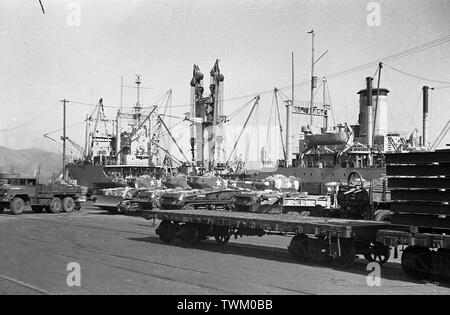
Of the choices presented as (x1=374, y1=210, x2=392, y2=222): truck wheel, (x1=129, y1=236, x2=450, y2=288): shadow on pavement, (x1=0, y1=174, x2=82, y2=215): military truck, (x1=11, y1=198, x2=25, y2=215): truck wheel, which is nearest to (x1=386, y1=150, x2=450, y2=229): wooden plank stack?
(x1=129, y1=236, x2=450, y2=288): shadow on pavement

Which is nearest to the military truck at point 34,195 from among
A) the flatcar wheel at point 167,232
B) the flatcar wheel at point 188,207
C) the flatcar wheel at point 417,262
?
the flatcar wheel at point 188,207

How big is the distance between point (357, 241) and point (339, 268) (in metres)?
0.81

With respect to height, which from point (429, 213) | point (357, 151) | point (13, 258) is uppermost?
point (357, 151)

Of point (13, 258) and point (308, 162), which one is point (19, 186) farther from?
point (308, 162)

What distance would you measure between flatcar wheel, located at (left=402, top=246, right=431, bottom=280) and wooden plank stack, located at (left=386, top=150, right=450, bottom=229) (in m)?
0.61

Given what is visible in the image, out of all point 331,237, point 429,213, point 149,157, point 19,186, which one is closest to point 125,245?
point 331,237

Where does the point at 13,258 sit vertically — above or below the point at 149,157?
below

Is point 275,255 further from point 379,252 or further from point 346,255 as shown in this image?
point 379,252

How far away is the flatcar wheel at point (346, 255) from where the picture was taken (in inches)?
482

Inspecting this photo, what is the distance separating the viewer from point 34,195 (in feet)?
106

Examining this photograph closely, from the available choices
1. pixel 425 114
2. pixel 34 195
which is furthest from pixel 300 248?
pixel 425 114

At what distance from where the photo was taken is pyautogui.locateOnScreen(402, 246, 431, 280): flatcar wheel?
1100 centimetres

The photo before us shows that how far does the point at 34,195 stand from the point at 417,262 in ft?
85.7

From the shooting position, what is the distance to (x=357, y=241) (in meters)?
12.6
